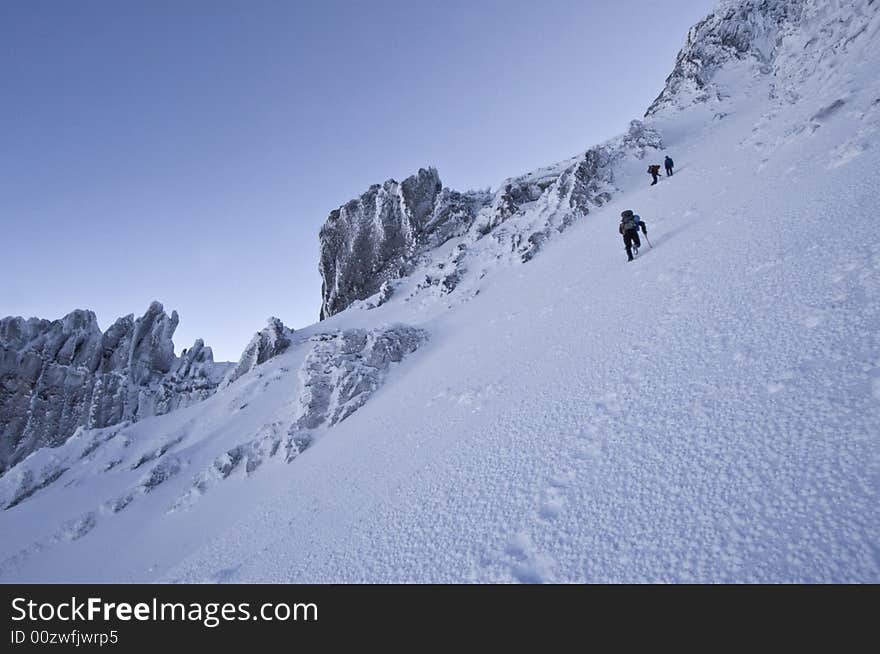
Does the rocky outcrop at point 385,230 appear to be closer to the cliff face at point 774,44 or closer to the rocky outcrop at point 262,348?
the rocky outcrop at point 262,348

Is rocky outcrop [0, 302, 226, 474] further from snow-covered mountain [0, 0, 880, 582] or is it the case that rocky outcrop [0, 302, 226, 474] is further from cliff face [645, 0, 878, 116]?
cliff face [645, 0, 878, 116]

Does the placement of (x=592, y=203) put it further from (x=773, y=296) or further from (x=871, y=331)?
(x=871, y=331)

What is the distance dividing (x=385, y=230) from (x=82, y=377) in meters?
50.2

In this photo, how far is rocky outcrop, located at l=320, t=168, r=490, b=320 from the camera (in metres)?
58.1

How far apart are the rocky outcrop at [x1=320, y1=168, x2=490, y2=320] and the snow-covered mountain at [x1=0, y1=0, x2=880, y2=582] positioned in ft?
104

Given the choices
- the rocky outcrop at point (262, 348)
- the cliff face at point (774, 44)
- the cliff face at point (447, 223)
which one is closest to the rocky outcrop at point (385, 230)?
the cliff face at point (447, 223)

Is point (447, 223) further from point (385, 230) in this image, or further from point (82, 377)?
point (82, 377)

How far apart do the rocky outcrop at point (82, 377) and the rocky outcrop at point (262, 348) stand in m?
23.4

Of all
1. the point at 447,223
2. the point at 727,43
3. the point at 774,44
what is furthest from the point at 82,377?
the point at 774,44

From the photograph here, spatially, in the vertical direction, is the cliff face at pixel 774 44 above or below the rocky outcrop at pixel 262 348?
above

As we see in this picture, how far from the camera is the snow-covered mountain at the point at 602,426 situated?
4305 mm

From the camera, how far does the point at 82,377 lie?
60.6 m

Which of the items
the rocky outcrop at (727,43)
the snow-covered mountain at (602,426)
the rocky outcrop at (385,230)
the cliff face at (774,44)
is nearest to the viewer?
the snow-covered mountain at (602,426)
